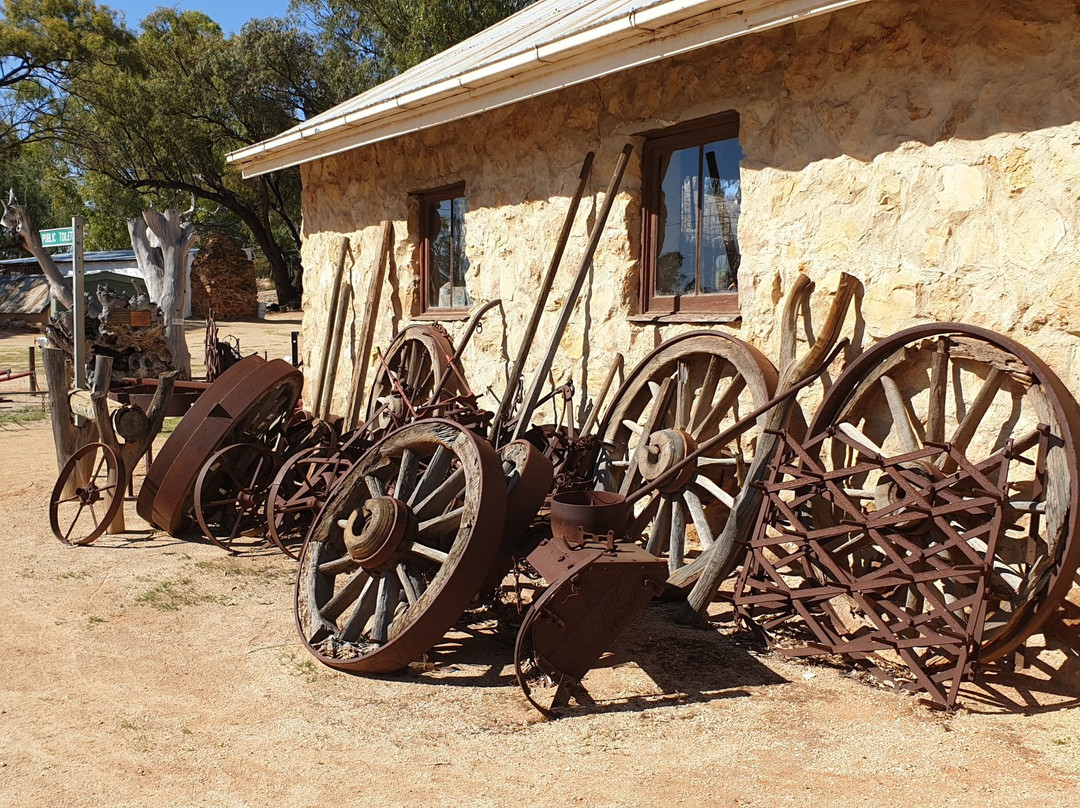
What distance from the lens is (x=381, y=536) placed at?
3801 mm

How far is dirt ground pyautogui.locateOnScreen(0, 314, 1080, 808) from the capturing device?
2836mm

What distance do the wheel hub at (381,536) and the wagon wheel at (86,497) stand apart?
267 centimetres

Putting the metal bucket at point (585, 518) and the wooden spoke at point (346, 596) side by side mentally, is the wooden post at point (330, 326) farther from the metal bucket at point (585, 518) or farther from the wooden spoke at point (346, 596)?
the metal bucket at point (585, 518)

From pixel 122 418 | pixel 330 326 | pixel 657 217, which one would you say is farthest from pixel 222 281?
pixel 657 217

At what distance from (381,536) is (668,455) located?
1563 mm

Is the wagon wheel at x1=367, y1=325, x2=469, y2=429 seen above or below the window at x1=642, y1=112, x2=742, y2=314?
below

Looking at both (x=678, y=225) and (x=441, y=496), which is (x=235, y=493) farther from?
(x=678, y=225)

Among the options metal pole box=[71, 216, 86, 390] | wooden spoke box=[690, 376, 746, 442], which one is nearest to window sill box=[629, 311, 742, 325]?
wooden spoke box=[690, 376, 746, 442]

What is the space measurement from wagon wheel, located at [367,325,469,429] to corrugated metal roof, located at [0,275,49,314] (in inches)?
788

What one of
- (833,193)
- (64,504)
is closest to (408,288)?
(64,504)

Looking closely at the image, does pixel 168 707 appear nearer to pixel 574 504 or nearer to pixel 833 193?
pixel 574 504

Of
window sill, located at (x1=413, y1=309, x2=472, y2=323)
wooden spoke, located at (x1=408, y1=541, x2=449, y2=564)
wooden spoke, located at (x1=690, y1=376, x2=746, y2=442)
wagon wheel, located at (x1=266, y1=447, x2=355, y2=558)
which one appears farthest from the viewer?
window sill, located at (x1=413, y1=309, x2=472, y2=323)

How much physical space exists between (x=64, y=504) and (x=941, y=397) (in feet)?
19.8

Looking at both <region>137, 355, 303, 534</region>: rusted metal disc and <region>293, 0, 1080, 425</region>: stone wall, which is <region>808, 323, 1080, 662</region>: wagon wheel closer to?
<region>293, 0, 1080, 425</region>: stone wall
